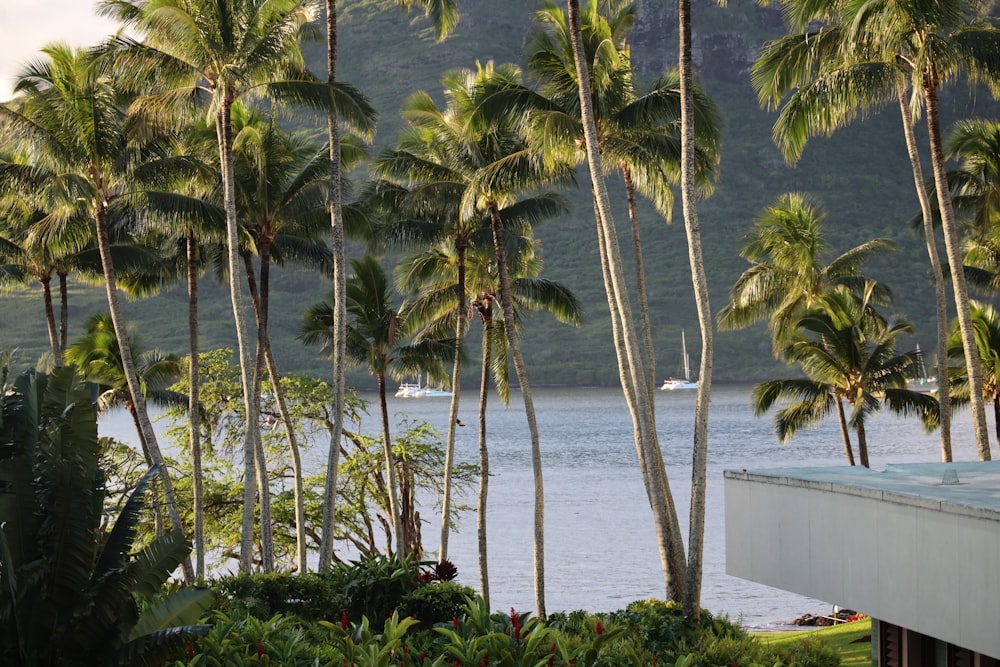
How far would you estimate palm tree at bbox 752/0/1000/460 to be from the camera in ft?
63.2

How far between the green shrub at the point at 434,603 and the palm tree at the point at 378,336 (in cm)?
1306

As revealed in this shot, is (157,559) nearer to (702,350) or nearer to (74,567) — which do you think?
(74,567)

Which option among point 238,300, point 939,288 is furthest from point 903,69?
point 238,300

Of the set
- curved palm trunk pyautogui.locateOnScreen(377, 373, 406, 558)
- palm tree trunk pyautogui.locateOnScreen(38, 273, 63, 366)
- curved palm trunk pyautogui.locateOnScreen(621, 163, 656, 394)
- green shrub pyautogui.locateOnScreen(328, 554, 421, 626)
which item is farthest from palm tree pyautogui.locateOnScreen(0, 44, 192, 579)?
curved palm trunk pyautogui.locateOnScreen(621, 163, 656, 394)

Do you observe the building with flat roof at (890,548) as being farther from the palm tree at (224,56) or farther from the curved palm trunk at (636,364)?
the palm tree at (224,56)

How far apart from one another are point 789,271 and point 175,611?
26.3 metres

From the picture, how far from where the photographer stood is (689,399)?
144500 mm

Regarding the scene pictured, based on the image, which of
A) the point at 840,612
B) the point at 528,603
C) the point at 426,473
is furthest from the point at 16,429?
the point at 528,603

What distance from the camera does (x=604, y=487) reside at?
7531 centimetres

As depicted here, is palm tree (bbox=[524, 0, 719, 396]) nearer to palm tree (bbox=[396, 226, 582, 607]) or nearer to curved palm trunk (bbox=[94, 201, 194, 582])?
palm tree (bbox=[396, 226, 582, 607])

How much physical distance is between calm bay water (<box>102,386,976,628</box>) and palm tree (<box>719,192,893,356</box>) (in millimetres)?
8935

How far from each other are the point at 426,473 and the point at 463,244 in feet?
28.1

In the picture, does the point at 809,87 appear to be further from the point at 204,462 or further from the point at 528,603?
the point at 528,603

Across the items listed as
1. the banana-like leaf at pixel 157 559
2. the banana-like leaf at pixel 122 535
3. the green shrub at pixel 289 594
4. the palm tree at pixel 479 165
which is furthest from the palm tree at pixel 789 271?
the banana-like leaf at pixel 122 535
